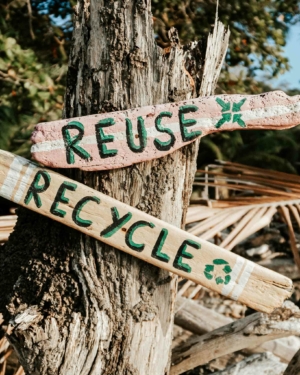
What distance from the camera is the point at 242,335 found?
1688 mm

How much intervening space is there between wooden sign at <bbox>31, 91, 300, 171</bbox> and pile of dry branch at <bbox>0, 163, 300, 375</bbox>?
0.71 m

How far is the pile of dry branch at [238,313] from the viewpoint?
1.69 m

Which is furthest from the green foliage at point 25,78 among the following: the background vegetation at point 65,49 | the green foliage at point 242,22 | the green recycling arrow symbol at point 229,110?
the green recycling arrow symbol at point 229,110

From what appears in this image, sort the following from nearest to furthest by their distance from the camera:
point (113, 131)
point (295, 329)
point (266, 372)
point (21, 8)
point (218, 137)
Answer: point (113, 131) → point (295, 329) → point (266, 372) → point (21, 8) → point (218, 137)

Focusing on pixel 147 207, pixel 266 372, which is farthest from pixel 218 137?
pixel 147 207

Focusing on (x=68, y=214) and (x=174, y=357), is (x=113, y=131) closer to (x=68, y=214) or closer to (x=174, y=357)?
(x=68, y=214)

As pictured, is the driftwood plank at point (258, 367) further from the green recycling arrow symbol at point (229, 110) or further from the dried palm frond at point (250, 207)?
the green recycling arrow symbol at point (229, 110)

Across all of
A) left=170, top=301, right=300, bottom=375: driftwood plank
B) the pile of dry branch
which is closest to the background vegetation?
the pile of dry branch

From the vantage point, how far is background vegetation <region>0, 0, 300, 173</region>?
118 inches

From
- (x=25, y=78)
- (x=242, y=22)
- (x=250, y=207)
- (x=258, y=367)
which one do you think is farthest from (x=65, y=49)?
(x=258, y=367)

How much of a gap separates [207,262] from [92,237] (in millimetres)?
284

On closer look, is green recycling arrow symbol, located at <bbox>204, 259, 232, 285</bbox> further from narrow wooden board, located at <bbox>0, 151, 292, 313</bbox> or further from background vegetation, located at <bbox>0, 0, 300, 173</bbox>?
background vegetation, located at <bbox>0, 0, 300, 173</bbox>

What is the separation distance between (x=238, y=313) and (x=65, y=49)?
222cm

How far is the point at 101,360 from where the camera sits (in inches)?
48.1
